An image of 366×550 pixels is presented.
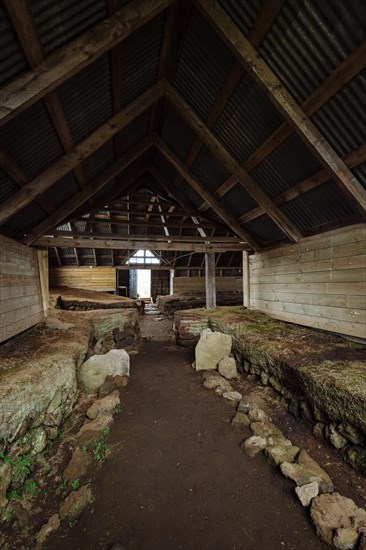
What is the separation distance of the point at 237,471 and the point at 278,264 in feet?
21.3

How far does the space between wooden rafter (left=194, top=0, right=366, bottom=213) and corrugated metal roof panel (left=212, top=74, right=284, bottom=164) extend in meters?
0.56

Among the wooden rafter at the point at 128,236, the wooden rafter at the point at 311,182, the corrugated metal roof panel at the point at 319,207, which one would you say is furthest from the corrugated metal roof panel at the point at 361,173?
the wooden rafter at the point at 128,236

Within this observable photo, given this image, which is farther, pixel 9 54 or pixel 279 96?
pixel 279 96

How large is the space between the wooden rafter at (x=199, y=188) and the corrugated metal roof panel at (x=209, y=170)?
0.20 m

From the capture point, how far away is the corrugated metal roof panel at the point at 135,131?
6.10 meters

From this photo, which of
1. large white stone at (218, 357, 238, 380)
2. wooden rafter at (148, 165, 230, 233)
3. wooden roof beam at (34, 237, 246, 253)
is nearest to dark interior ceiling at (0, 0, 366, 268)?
wooden roof beam at (34, 237, 246, 253)

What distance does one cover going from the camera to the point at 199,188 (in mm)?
7848

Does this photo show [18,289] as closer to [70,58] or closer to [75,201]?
[75,201]

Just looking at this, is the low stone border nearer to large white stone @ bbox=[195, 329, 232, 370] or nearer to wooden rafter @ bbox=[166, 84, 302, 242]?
large white stone @ bbox=[195, 329, 232, 370]

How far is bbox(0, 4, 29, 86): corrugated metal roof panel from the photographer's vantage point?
254cm

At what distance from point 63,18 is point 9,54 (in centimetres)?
83

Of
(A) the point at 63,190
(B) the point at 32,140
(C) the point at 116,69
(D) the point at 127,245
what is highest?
(C) the point at 116,69

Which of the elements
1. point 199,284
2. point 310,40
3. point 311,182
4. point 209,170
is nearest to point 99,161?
point 209,170

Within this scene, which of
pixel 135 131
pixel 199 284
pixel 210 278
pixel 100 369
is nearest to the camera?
pixel 100 369
